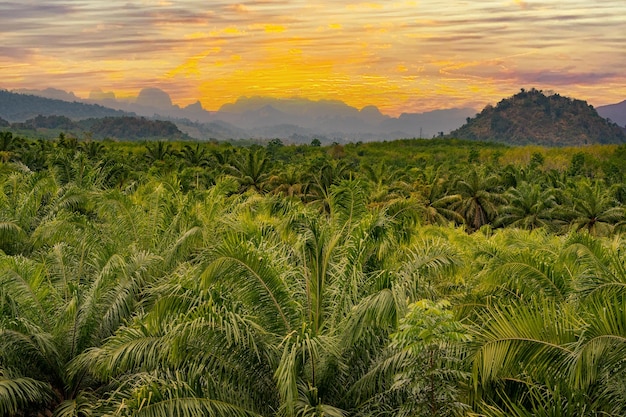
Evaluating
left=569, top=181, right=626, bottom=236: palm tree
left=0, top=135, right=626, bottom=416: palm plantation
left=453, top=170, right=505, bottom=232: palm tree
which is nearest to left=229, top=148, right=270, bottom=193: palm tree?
left=453, top=170, right=505, bottom=232: palm tree

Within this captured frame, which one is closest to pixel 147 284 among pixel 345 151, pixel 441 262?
pixel 441 262

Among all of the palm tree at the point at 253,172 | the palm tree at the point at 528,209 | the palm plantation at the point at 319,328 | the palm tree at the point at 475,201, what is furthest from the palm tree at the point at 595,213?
the palm plantation at the point at 319,328

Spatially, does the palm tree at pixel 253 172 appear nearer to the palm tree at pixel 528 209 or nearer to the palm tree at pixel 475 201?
the palm tree at pixel 475 201

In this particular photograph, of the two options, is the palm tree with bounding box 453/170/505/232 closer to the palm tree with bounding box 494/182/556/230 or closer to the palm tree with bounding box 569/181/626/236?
the palm tree with bounding box 494/182/556/230

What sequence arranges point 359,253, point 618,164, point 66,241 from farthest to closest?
point 618,164, point 66,241, point 359,253

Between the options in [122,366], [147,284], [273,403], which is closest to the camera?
[122,366]

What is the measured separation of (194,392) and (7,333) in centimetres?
405

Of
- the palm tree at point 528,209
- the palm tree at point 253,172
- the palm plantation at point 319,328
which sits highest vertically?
the palm plantation at point 319,328

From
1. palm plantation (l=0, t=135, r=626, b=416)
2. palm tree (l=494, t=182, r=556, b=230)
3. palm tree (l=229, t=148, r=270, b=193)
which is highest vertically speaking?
palm plantation (l=0, t=135, r=626, b=416)

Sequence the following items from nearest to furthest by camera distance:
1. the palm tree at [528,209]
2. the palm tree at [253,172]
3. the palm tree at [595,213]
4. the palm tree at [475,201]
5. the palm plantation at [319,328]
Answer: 1. the palm plantation at [319,328]
2. the palm tree at [595,213]
3. the palm tree at [528,209]
4. the palm tree at [253,172]
5. the palm tree at [475,201]

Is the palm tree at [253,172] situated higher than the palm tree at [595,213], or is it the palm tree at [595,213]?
the palm tree at [253,172]

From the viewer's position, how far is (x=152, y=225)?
16.9 m

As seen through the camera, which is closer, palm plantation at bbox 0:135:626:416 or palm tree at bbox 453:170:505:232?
palm plantation at bbox 0:135:626:416

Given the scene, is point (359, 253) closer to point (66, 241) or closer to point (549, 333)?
point (549, 333)
